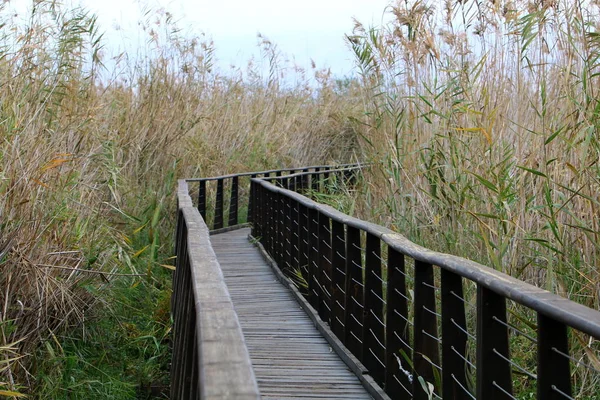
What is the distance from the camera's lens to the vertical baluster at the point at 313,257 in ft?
20.5

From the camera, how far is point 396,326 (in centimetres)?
403

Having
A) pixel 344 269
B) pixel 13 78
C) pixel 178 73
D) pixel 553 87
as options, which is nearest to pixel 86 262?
pixel 13 78

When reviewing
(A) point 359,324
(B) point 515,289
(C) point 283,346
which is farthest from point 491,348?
(C) point 283,346

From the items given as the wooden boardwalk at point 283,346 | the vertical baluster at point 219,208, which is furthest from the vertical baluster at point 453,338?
the vertical baluster at point 219,208

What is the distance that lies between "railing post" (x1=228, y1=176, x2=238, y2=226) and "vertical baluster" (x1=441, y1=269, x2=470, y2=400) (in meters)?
8.76

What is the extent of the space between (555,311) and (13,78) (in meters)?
4.18

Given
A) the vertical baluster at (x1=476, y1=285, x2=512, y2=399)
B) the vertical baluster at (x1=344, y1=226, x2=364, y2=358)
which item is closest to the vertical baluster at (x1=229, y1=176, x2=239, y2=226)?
the vertical baluster at (x1=344, y1=226, x2=364, y2=358)

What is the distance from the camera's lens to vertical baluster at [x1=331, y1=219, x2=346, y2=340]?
5.34 meters

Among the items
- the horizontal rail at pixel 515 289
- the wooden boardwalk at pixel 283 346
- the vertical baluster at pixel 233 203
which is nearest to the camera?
the horizontal rail at pixel 515 289

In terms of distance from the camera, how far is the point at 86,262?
5.46m

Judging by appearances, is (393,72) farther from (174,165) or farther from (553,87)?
(174,165)

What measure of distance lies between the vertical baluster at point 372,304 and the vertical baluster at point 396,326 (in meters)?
0.41

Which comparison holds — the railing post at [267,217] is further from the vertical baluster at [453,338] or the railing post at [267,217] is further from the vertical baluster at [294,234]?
the vertical baluster at [453,338]

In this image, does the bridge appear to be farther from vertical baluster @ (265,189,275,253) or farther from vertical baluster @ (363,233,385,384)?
vertical baluster @ (265,189,275,253)
